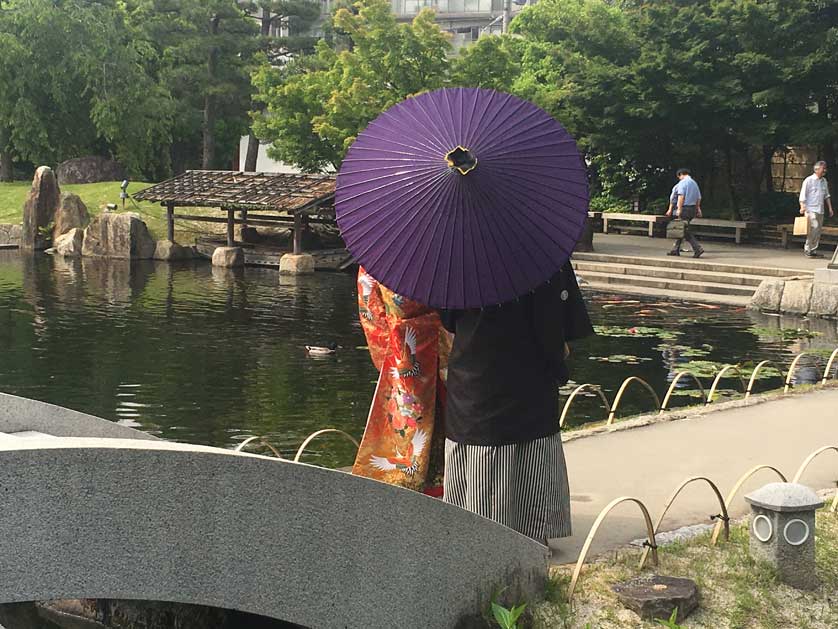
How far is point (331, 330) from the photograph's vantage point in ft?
54.4

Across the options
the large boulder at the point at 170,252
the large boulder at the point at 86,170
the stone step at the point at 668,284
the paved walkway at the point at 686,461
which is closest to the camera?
the paved walkway at the point at 686,461

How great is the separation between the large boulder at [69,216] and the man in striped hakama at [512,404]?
26315mm

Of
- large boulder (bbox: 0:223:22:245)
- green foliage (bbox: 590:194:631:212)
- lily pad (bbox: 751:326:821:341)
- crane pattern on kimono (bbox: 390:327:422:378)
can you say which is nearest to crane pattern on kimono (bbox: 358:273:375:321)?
crane pattern on kimono (bbox: 390:327:422:378)

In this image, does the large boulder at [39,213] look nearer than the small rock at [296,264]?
No

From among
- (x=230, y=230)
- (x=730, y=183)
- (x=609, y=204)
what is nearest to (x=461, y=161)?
(x=230, y=230)

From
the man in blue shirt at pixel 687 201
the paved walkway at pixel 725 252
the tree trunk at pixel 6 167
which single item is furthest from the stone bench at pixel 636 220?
the tree trunk at pixel 6 167

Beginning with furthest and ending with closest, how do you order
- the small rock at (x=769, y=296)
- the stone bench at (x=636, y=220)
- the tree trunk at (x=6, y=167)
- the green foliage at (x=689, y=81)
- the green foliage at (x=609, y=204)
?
1. the tree trunk at (x=6, y=167)
2. the green foliage at (x=609, y=204)
3. the stone bench at (x=636, y=220)
4. the green foliage at (x=689, y=81)
5. the small rock at (x=769, y=296)

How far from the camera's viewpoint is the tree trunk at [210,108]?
37156 mm

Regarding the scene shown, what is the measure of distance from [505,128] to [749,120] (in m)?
22.2

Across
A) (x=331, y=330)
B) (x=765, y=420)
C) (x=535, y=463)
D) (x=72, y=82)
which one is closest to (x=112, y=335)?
(x=331, y=330)

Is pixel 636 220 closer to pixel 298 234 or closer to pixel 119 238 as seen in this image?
pixel 298 234

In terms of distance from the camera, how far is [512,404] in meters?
4.75

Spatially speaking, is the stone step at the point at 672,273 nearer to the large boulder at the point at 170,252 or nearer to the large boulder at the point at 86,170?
the large boulder at the point at 170,252

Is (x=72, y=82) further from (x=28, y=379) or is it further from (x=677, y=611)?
(x=677, y=611)
